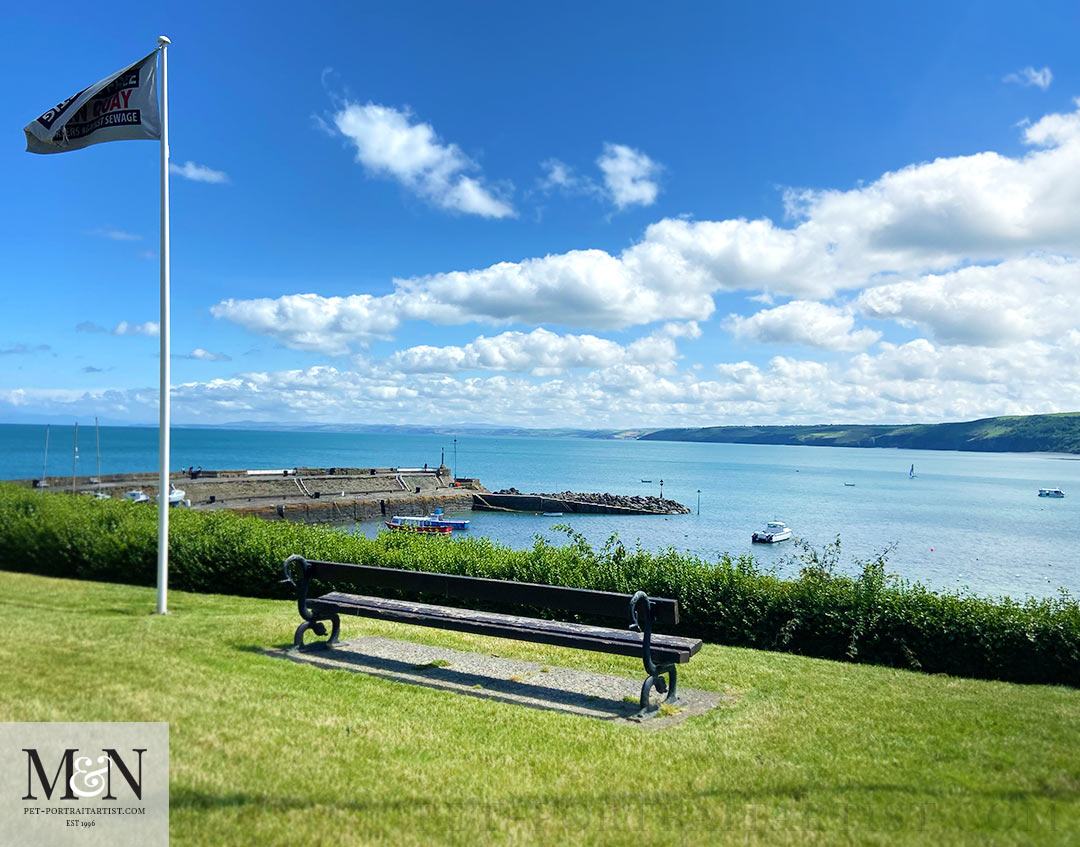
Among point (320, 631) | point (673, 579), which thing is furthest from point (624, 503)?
point (320, 631)

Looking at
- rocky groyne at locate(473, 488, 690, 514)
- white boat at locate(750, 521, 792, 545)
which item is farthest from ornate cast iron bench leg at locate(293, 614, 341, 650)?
rocky groyne at locate(473, 488, 690, 514)

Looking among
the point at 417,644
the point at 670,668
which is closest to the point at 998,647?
the point at 670,668

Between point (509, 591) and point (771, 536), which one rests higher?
point (509, 591)

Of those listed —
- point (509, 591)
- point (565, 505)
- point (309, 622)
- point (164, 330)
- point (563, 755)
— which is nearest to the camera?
point (563, 755)

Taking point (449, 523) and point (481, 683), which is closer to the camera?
point (481, 683)

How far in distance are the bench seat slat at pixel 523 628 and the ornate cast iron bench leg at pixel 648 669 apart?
7 cm

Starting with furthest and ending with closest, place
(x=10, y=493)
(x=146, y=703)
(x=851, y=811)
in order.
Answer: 1. (x=10, y=493)
2. (x=146, y=703)
3. (x=851, y=811)

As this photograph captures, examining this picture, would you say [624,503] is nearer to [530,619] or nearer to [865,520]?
[865,520]

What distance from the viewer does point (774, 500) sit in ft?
290

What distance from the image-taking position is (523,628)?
→ 6.54 metres

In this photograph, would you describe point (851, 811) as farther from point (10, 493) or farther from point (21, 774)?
point (10, 493)

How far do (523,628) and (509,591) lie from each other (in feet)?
1.51

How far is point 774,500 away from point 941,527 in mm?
27790

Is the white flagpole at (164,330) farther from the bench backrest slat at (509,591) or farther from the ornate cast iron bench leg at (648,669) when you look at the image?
the ornate cast iron bench leg at (648,669)
